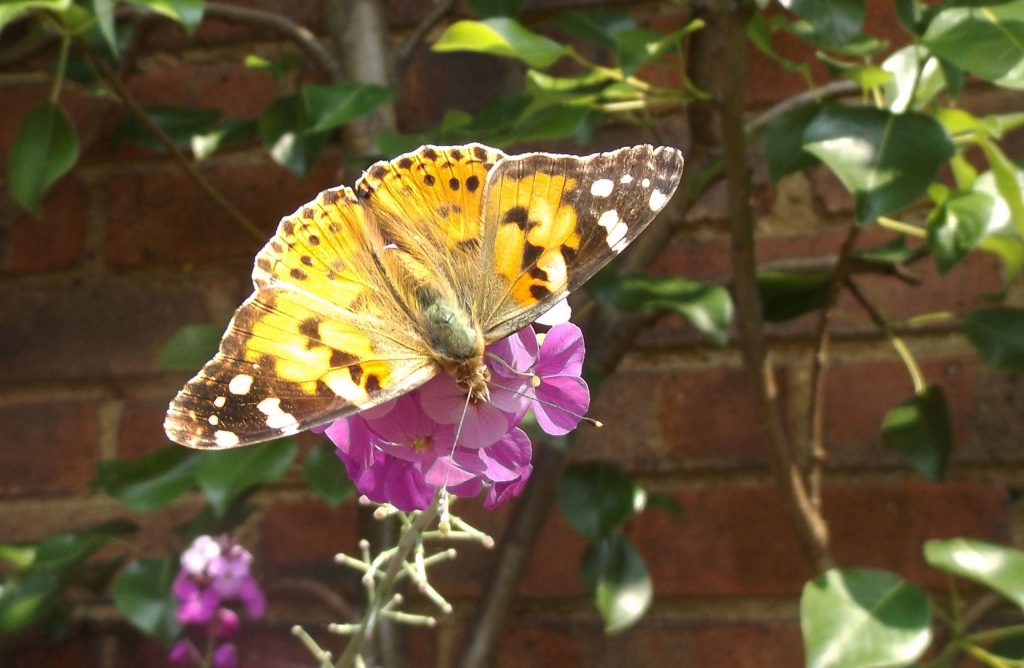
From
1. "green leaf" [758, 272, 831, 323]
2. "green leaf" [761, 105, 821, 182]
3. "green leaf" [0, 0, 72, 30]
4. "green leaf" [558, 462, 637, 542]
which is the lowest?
"green leaf" [558, 462, 637, 542]

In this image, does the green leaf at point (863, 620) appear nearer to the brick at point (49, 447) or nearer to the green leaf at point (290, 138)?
the green leaf at point (290, 138)

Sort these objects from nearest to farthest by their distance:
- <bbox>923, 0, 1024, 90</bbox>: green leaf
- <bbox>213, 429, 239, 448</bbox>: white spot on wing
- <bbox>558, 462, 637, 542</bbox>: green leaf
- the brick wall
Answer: <bbox>213, 429, 239, 448</bbox>: white spot on wing, <bbox>923, 0, 1024, 90</bbox>: green leaf, <bbox>558, 462, 637, 542</bbox>: green leaf, the brick wall

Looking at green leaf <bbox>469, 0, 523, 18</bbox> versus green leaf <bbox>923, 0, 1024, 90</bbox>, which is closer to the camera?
green leaf <bbox>923, 0, 1024, 90</bbox>

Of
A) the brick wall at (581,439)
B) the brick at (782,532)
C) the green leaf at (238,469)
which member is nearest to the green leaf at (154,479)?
the green leaf at (238,469)

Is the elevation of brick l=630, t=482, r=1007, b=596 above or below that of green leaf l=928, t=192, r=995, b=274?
below

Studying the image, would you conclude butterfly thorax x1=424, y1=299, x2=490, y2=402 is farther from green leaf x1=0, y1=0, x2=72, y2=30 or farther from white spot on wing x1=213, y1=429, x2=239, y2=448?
green leaf x1=0, y1=0, x2=72, y2=30

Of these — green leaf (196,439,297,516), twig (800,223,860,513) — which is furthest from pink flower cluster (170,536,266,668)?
twig (800,223,860,513)

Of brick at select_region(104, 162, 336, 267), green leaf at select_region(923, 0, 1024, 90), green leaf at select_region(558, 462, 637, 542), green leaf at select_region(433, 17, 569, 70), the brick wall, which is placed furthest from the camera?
brick at select_region(104, 162, 336, 267)

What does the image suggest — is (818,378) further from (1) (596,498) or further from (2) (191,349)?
(2) (191,349)
